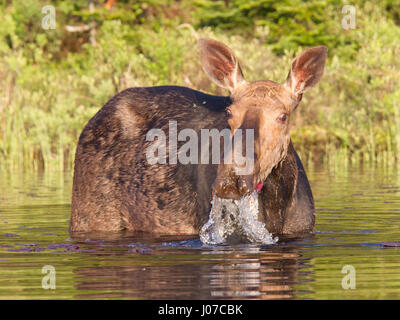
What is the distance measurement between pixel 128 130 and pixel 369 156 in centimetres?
1430

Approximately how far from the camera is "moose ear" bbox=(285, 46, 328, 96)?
9.94m

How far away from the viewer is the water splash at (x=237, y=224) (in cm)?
971

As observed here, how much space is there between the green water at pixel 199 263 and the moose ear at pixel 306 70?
1.74 metres

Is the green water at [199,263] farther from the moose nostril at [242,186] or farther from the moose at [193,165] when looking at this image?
the moose nostril at [242,186]

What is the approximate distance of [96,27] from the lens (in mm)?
43125

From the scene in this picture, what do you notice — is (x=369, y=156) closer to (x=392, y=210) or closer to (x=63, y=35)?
(x=392, y=210)

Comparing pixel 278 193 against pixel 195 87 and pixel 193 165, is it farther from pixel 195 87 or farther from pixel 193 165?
pixel 195 87

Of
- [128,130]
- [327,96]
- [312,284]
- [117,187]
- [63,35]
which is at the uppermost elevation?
[63,35]

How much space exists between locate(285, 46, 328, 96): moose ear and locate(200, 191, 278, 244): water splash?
1.35 metres

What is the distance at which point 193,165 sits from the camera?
1069 centimetres

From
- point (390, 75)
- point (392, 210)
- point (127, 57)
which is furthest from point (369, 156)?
point (392, 210)
